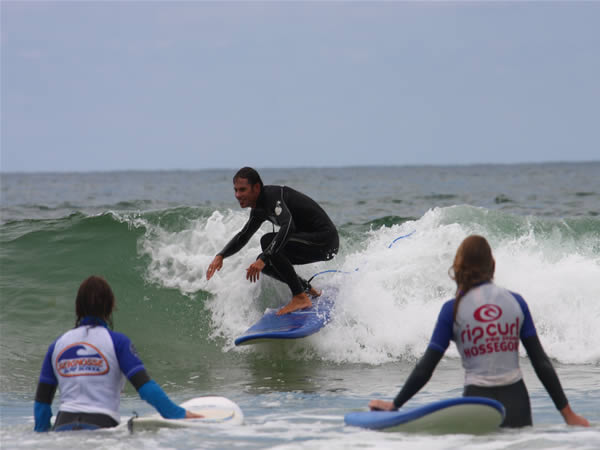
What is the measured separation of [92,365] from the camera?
152 inches

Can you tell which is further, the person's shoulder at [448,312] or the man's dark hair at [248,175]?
the man's dark hair at [248,175]

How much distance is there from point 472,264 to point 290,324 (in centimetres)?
404

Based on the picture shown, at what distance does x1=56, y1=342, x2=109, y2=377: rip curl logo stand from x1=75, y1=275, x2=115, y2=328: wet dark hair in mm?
151

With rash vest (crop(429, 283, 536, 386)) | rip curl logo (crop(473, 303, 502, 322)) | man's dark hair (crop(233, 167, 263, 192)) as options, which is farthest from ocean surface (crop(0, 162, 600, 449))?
man's dark hair (crop(233, 167, 263, 192))

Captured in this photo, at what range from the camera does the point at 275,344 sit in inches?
303

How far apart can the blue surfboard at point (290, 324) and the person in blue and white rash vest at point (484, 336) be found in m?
3.54

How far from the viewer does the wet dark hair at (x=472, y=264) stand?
3.72 metres

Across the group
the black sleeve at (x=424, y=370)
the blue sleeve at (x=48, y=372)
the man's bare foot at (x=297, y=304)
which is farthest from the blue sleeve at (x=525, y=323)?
the man's bare foot at (x=297, y=304)

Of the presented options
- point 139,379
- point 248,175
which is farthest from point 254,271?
point 139,379

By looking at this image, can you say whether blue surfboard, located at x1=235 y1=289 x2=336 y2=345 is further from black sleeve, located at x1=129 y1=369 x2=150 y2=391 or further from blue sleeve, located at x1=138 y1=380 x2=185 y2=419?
black sleeve, located at x1=129 y1=369 x2=150 y2=391

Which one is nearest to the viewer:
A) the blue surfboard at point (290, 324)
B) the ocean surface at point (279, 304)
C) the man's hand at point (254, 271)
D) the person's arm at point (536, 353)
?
the person's arm at point (536, 353)

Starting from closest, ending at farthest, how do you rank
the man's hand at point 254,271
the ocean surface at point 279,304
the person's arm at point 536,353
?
the person's arm at point 536,353, the ocean surface at point 279,304, the man's hand at point 254,271

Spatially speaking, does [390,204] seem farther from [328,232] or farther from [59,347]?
[59,347]

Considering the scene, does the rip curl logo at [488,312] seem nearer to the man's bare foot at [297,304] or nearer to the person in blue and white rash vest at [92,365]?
the person in blue and white rash vest at [92,365]
